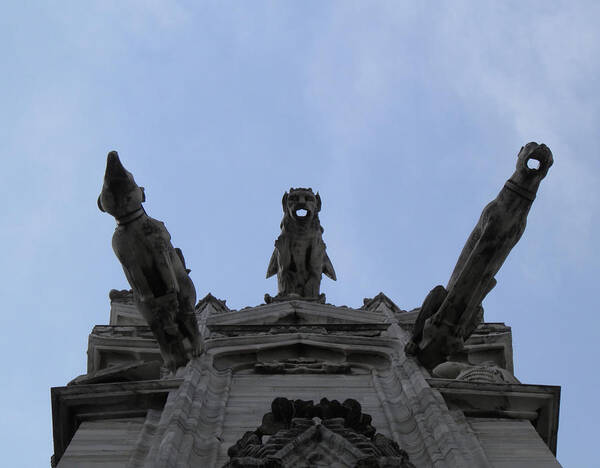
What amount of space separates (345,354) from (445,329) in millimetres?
2575

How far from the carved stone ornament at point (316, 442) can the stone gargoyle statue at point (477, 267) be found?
264 cm

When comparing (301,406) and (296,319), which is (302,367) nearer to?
(301,406)

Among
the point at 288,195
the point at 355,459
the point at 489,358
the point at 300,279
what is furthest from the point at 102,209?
the point at 300,279

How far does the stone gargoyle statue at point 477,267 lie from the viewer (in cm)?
1288

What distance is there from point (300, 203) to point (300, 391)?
8231 mm

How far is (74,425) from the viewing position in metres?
12.9

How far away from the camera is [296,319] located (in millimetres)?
20812

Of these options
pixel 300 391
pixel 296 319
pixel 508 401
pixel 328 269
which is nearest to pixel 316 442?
pixel 508 401

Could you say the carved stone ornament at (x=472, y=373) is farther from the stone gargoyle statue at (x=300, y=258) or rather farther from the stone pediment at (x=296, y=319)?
the stone gargoyle statue at (x=300, y=258)

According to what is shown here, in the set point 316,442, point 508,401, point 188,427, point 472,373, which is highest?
point 472,373

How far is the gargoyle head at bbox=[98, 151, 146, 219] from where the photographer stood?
39.5 ft

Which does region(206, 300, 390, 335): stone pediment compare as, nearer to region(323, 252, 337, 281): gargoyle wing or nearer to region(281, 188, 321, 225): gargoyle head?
region(281, 188, 321, 225): gargoyle head

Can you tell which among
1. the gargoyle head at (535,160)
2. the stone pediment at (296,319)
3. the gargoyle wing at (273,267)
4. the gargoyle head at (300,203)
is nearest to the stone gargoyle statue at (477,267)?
Answer: the gargoyle head at (535,160)

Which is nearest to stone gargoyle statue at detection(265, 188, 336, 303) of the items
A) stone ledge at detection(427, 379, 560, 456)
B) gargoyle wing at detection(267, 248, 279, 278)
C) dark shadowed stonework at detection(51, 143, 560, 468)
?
gargoyle wing at detection(267, 248, 279, 278)
